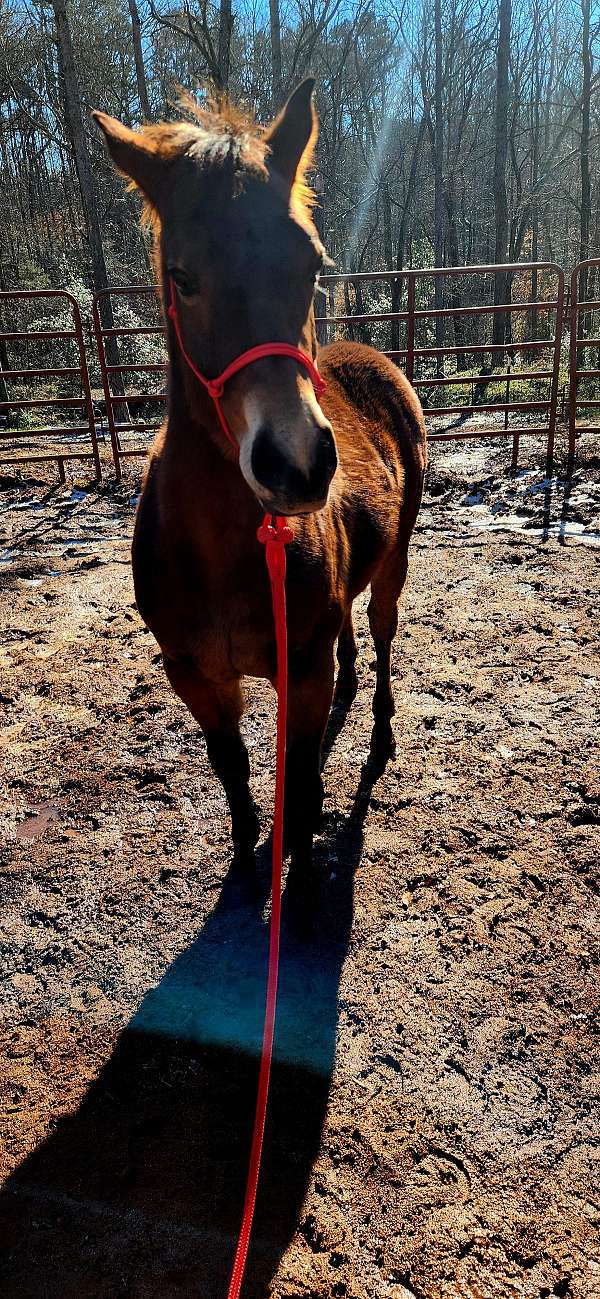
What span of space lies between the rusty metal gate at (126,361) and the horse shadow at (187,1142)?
1953mm

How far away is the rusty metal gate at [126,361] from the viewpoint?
7.87 meters

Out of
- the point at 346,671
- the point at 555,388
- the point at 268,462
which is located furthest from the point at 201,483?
the point at 555,388

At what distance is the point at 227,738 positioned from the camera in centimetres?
258

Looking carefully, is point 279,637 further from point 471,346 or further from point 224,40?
point 224,40

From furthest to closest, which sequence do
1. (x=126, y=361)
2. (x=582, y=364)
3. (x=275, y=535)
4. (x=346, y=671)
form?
1. (x=126, y=361)
2. (x=582, y=364)
3. (x=346, y=671)
4. (x=275, y=535)

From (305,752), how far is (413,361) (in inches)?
364

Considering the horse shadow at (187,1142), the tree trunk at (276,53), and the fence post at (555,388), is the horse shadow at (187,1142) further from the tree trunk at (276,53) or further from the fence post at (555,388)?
the tree trunk at (276,53)

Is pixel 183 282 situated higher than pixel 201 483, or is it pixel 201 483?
pixel 183 282

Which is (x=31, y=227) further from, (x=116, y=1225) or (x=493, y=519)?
(x=116, y=1225)

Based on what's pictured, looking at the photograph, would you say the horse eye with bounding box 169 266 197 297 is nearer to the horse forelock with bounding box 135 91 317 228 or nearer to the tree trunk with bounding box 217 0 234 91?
the horse forelock with bounding box 135 91 317 228

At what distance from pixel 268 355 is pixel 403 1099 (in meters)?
1.92

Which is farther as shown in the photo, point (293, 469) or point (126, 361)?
point (126, 361)

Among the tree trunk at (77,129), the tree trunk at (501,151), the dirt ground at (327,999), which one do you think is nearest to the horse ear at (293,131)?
the dirt ground at (327,999)

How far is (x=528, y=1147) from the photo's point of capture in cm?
184
